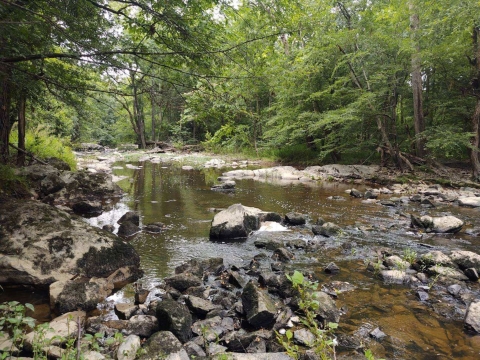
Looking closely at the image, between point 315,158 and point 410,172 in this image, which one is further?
point 315,158

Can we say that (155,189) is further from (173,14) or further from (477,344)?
(477,344)

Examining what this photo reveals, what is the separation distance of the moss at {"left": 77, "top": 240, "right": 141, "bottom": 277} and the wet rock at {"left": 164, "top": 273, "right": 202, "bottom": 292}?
2.23 ft

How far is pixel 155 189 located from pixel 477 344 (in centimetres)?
1069

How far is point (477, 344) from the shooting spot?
123 inches

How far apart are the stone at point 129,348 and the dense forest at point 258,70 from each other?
2.88 metres

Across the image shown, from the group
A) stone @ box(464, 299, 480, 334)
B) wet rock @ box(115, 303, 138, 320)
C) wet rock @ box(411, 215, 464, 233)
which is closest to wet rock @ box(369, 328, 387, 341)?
stone @ box(464, 299, 480, 334)

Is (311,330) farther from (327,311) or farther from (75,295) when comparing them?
(75,295)

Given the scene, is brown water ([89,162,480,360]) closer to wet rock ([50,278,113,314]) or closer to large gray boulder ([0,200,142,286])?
large gray boulder ([0,200,142,286])

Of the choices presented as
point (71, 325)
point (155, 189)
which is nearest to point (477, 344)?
point (71, 325)

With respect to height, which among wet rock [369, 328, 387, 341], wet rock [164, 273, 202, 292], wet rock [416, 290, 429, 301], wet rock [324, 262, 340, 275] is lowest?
wet rock [369, 328, 387, 341]

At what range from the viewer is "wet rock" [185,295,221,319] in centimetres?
356

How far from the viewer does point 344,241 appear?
624 cm

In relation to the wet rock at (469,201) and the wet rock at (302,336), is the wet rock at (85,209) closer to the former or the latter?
the wet rock at (302,336)

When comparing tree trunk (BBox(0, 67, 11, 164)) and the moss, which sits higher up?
tree trunk (BBox(0, 67, 11, 164))
